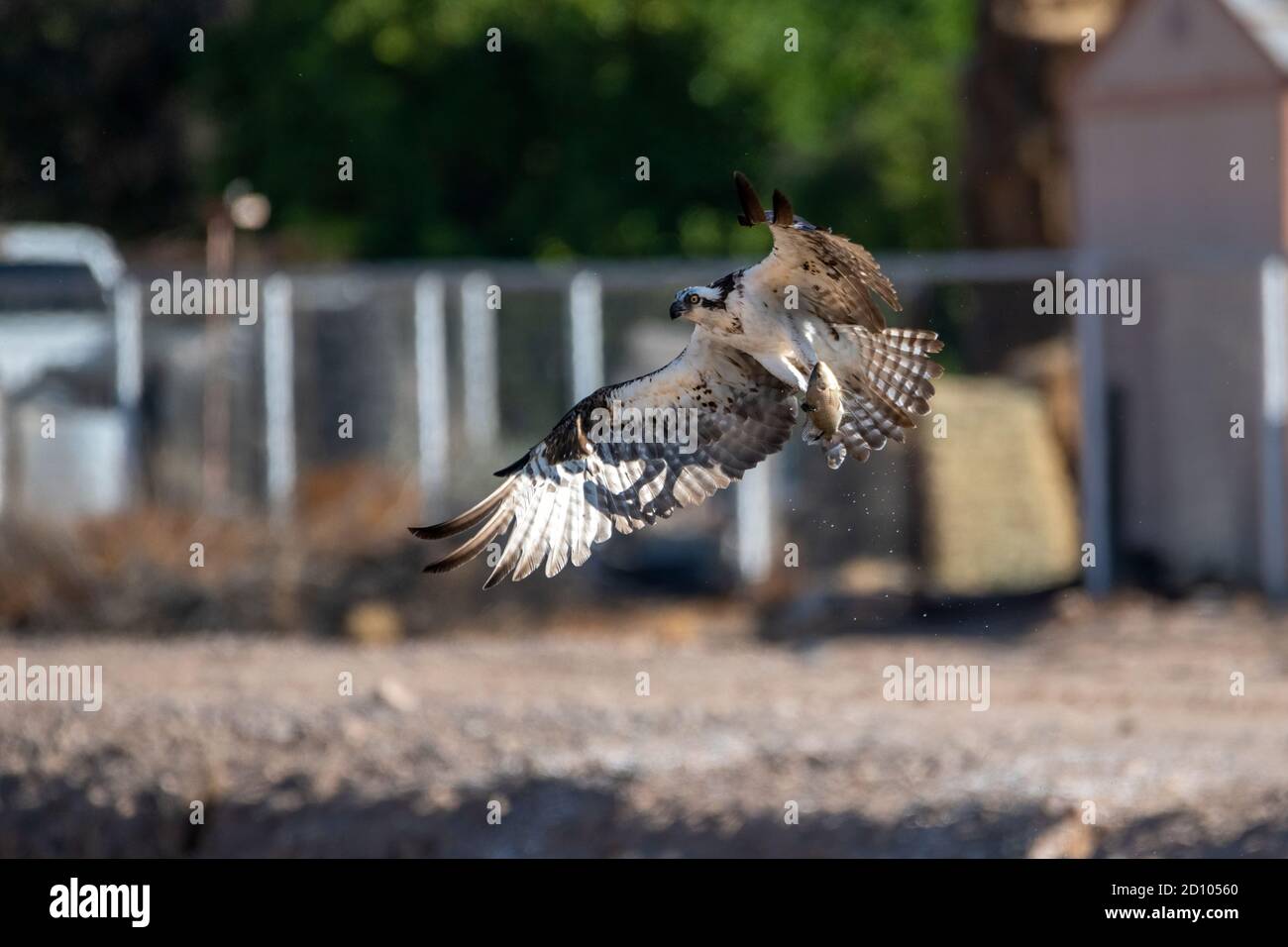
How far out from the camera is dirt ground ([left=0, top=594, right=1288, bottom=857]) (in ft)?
32.2

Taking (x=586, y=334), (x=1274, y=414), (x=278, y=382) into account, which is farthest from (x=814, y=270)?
(x=278, y=382)

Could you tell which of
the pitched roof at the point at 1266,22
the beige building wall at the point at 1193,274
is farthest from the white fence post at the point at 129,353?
the pitched roof at the point at 1266,22

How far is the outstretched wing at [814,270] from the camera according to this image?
6.59 metres

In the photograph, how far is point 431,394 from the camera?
51.6 ft

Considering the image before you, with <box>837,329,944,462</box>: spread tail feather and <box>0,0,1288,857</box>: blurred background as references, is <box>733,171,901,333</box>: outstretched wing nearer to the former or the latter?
<box>837,329,944,462</box>: spread tail feather

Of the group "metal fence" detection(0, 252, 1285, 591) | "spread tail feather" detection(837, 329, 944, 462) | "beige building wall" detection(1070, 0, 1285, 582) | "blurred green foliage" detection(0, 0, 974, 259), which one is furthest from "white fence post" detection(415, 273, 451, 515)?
"blurred green foliage" detection(0, 0, 974, 259)

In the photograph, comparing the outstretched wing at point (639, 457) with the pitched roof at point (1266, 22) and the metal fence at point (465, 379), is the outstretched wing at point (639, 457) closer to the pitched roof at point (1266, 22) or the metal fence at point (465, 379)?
the metal fence at point (465, 379)

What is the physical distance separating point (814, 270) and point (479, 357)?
9170 millimetres

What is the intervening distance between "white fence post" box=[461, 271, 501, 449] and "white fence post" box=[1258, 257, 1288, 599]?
540cm

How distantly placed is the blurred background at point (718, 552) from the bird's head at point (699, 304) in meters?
3.33

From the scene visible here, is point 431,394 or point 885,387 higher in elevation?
point 431,394

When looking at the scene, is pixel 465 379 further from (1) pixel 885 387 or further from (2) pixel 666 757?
(1) pixel 885 387

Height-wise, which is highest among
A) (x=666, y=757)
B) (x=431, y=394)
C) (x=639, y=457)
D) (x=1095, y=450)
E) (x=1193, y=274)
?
(x=1193, y=274)
